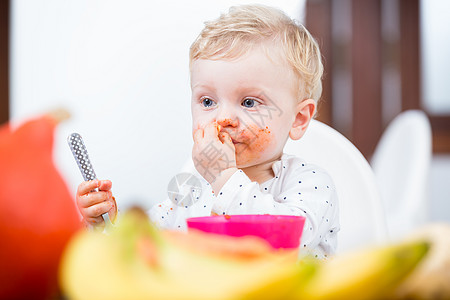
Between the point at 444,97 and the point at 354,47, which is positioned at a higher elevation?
the point at 354,47

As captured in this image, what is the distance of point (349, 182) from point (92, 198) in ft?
1.66

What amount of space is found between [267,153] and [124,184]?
3.13ft

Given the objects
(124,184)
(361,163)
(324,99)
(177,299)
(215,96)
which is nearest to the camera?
(177,299)

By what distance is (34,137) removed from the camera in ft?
0.75

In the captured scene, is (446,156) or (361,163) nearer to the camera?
(361,163)

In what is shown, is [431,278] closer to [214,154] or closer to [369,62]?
[214,154]

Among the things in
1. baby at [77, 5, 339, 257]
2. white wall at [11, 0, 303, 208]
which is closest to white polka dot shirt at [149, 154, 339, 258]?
baby at [77, 5, 339, 257]

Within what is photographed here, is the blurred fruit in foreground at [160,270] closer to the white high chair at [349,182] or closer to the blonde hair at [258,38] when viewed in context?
the blonde hair at [258,38]

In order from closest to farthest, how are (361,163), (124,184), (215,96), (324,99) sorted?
1. (215,96)
2. (361,163)
3. (124,184)
4. (324,99)

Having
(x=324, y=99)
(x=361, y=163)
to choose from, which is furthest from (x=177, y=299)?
(x=324, y=99)

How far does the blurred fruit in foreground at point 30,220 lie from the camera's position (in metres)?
0.20

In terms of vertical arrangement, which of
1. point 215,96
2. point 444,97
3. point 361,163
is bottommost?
point 444,97

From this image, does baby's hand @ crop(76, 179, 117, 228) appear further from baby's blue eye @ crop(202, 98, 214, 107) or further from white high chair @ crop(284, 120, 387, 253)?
white high chair @ crop(284, 120, 387, 253)

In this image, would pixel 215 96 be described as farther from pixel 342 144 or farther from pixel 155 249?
pixel 155 249
